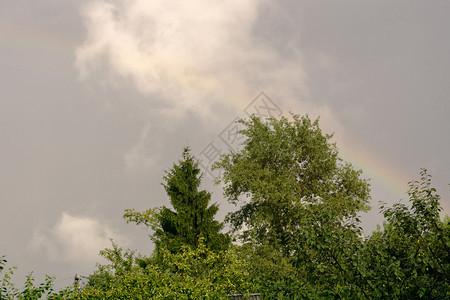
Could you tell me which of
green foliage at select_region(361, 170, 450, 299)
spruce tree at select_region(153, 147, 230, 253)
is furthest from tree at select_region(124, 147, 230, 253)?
green foliage at select_region(361, 170, 450, 299)

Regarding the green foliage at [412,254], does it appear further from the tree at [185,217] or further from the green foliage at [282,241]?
the tree at [185,217]

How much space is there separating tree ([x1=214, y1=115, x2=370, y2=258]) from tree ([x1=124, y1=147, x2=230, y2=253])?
4122 mm

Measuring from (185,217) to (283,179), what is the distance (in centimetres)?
749

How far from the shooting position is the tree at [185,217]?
80.5ft

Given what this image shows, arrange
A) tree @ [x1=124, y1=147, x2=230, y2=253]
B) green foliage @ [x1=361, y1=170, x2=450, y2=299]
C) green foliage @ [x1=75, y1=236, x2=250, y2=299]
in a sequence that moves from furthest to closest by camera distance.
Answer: tree @ [x1=124, y1=147, x2=230, y2=253] < green foliage @ [x1=75, y1=236, x2=250, y2=299] < green foliage @ [x1=361, y1=170, x2=450, y2=299]

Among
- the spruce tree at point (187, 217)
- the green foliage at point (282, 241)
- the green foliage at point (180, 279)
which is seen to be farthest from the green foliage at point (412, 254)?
the spruce tree at point (187, 217)

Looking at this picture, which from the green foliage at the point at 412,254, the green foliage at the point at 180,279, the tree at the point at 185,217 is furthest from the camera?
the tree at the point at 185,217

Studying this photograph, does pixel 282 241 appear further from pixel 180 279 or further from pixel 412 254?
pixel 412 254

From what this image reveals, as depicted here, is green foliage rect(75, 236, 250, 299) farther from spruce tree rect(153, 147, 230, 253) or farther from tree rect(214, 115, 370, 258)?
tree rect(214, 115, 370, 258)

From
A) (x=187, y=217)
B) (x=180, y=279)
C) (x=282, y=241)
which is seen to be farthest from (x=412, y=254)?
(x=282, y=241)

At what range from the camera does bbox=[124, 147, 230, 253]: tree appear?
80.5 feet

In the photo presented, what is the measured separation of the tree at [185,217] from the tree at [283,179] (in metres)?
4.12

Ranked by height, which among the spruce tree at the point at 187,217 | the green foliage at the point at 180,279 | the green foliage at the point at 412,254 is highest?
the spruce tree at the point at 187,217

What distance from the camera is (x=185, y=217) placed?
25.0 metres
